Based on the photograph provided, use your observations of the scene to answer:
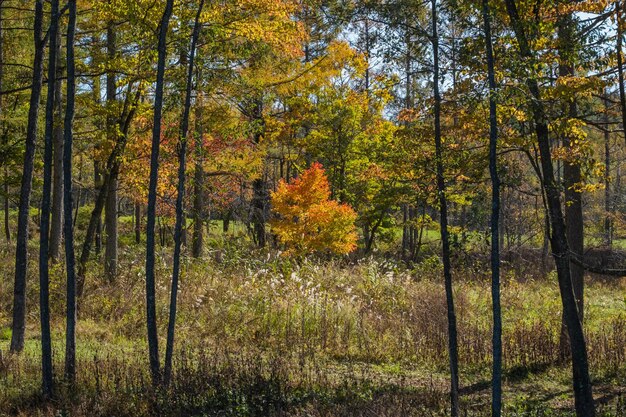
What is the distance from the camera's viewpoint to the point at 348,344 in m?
10.7

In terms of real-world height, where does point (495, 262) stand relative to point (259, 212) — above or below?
below

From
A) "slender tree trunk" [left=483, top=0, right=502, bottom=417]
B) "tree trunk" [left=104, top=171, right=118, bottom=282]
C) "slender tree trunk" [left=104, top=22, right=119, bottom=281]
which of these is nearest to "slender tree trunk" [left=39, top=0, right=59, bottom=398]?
"slender tree trunk" [left=483, top=0, right=502, bottom=417]

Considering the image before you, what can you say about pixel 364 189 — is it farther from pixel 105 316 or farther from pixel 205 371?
pixel 205 371

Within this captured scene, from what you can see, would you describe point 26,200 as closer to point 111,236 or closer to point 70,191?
point 70,191

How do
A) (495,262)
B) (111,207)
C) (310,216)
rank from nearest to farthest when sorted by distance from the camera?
(495,262)
(111,207)
(310,216)

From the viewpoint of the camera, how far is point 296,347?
406 inches

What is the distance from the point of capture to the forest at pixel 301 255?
23.2ft

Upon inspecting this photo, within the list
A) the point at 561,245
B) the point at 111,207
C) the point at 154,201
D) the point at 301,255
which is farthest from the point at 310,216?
the point at 561,245

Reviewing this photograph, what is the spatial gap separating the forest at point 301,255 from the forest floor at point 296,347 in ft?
0.17

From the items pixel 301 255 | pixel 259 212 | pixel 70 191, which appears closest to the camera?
pixel 70 191

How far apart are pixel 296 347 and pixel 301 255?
23.6 ft

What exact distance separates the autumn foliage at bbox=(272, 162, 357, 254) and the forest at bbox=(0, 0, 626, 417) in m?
1.78

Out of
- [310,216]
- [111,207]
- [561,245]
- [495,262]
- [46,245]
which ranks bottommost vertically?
[495,262]

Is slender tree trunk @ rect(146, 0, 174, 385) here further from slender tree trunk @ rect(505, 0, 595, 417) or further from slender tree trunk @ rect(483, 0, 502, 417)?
slender tree trunk @ rect(505, 0, 595, 417)
